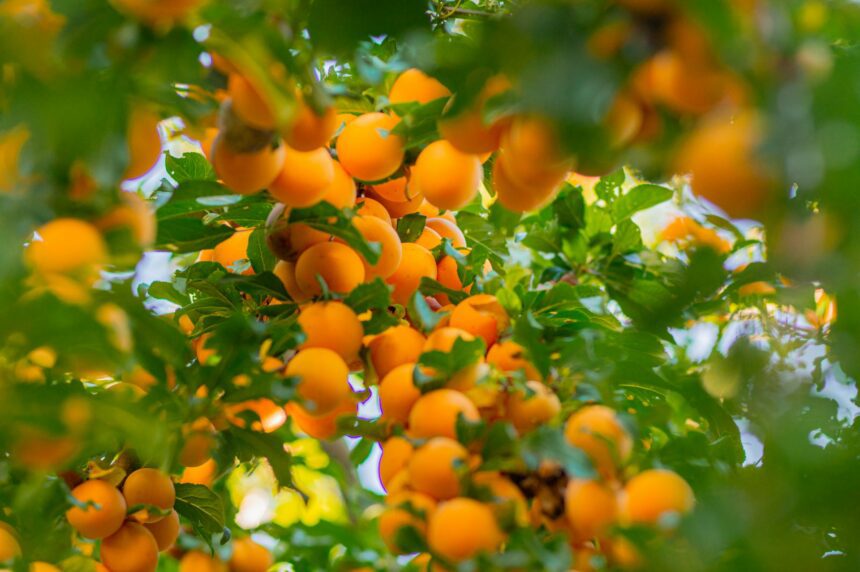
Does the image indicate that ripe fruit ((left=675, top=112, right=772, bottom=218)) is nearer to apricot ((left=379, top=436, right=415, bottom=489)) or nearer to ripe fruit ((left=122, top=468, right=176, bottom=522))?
apricot ((left=379, top=436, right=415, bottom=489))

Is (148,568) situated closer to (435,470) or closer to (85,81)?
(435,470)

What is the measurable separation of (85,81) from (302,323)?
56 cm

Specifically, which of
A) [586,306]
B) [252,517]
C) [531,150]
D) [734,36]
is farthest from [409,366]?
[252,517]

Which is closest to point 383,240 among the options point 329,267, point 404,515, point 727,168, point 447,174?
point 329,267

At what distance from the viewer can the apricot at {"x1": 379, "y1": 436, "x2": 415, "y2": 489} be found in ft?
3.66

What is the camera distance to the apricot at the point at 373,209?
4.67ft

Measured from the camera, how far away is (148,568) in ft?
4.30

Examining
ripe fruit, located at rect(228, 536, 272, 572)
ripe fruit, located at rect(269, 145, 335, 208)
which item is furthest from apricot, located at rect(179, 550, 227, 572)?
ripe fruit, located at rect(269, 145, 335, 208)

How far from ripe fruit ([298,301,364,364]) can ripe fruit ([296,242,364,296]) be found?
2.3 inches

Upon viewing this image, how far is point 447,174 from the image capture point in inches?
43.6

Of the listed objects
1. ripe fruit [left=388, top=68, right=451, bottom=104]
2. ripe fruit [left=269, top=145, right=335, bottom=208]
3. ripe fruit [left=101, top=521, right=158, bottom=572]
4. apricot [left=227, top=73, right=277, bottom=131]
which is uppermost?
ripe fruit [left=388, top=68, right=451, bottom=104]

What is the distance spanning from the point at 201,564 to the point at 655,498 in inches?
27.4

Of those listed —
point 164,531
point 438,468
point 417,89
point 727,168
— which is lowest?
point 164,531

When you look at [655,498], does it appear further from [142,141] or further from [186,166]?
[186,166]
